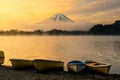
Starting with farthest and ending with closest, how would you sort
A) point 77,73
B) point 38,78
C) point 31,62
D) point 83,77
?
point 31,62, point 77,73, point 83,77, point 38,78

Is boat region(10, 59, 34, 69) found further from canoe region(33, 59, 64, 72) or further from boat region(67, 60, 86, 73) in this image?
boat region(67, 60, 86, 73)

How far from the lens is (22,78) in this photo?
2806cm

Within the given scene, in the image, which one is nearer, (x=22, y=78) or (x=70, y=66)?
(x=22, y=78)

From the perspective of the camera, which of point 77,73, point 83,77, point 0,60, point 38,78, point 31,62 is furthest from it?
point 0,60

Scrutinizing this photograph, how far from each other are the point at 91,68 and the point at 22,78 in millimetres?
9083

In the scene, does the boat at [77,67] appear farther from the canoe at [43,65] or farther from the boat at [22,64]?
the boat at [22,64]

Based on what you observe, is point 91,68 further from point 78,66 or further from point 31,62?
point 31,62

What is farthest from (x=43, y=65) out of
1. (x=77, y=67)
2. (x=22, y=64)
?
(x=77, y=67)

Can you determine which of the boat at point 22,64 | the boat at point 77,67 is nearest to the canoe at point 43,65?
the boat at point 77,67

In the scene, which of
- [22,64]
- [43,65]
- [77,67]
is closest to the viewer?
[43,65]

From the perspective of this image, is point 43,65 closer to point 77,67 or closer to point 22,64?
point 22,64

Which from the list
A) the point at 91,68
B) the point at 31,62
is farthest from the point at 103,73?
the point at 31,62

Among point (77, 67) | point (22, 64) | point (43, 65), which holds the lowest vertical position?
point (77, 67)

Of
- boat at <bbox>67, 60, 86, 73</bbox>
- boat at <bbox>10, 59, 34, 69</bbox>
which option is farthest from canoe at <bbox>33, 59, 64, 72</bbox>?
boat at <bbox>10, 59, 34, 69</bbox>
